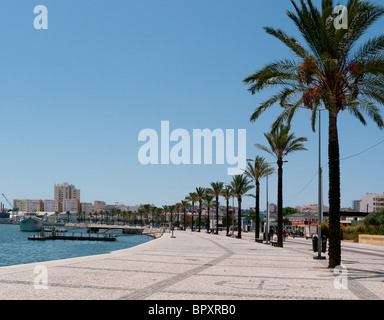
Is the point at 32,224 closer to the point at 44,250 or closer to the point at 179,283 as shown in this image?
the point at 44,250

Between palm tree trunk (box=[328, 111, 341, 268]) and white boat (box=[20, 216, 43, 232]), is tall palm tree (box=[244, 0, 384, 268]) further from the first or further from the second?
white boat (box=[20, 216, 43, 232])

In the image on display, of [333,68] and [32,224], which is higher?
[333,68]

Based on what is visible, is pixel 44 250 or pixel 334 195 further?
pixel 44 250

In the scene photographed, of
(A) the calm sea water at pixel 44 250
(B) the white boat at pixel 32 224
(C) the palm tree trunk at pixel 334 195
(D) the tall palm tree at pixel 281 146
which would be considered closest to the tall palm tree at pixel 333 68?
(C) the palm tree trunk at pixel 334 195

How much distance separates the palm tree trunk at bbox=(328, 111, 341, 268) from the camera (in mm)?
17072

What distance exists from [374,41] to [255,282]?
10.2 metres

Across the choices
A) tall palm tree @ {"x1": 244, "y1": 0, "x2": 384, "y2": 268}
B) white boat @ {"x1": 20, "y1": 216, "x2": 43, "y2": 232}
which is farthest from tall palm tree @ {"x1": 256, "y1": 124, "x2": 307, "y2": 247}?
white boat @ {"x1": 20, "y1": 216, "x2": 43, "y2": 232}

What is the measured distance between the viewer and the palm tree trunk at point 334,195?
17072 millimetres

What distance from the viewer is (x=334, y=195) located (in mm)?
17172

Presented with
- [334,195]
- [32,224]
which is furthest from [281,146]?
[32,224]

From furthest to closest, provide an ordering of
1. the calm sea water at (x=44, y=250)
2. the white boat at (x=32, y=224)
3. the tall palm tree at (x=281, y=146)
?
the white boat at (x=32, y=224)
the calm sea water at (x=44, y=250)
the tall palm tree at (x=281, y=146)

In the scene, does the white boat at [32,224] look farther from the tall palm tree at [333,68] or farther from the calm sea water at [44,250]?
the tall palm tree at [333,68]

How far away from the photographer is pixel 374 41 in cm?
1620
